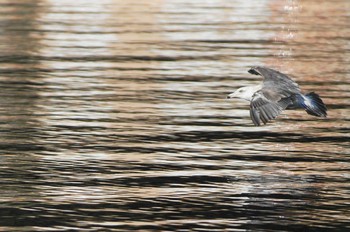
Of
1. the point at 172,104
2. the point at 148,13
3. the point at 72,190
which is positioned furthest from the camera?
the point at 148,13

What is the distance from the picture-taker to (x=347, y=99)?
2348 cm

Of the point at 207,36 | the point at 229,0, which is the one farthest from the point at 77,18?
the point at 229,0

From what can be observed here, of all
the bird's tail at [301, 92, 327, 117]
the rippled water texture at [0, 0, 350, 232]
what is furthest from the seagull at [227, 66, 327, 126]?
the rippled water texture at [0, 0, 350, 232]

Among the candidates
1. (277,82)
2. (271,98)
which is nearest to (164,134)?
(277,82)

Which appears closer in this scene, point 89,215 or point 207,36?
point 89,215

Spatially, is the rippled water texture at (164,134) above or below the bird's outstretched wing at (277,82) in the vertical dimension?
below

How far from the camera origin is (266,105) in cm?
1669

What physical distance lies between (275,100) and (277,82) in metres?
0.50

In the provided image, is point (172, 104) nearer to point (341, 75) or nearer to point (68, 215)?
point (341, 75)

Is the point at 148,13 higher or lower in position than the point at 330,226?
lower

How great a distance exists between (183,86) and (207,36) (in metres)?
11.4

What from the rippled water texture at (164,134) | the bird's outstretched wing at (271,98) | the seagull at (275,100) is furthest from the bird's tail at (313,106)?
the rippled water texture at (164,134)

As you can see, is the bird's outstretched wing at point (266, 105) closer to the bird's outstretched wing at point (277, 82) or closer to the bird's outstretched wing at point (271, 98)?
the bird's outstretched wing at point (271, 98)

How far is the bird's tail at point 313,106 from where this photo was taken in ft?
54.9
